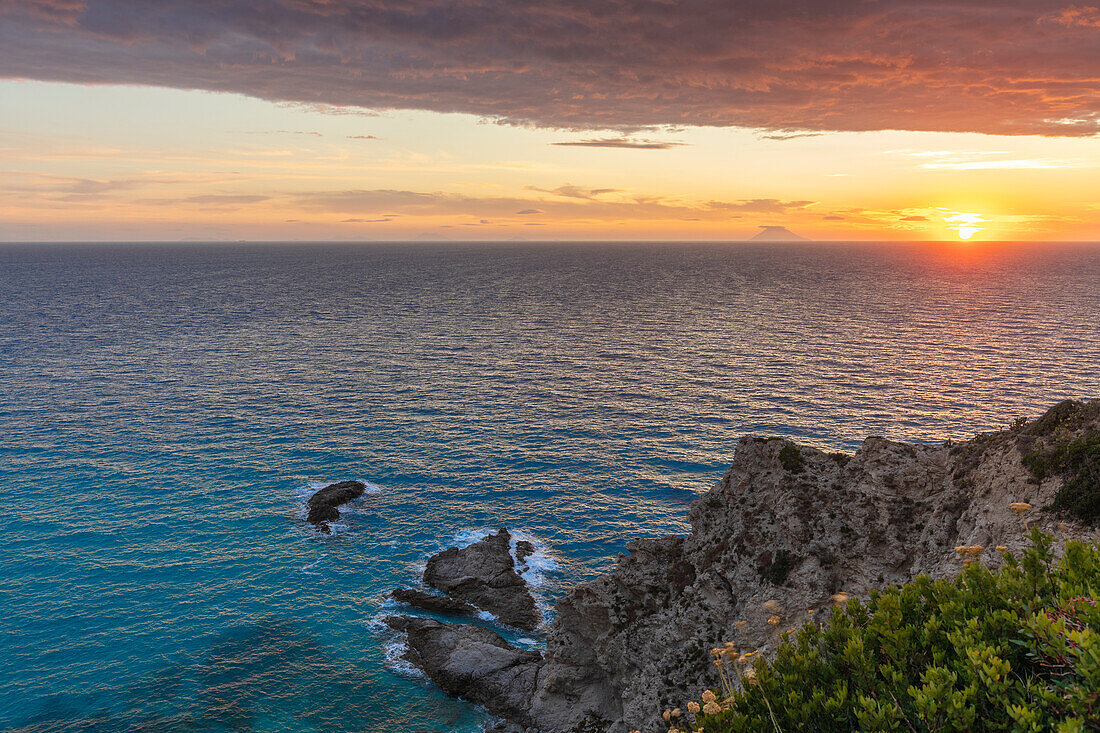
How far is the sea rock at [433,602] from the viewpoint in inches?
1972

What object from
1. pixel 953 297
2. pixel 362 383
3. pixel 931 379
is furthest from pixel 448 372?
pixel 953 297

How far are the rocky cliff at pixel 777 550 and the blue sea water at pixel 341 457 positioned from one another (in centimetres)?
1097

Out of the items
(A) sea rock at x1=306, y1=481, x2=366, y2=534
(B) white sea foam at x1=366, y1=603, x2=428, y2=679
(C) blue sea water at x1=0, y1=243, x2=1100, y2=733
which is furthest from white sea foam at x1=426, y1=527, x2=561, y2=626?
(A) sea rock at x1=306, y1=481, x2=366, y2=534

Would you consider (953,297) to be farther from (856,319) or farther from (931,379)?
(931,379)

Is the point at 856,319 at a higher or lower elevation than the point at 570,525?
higher

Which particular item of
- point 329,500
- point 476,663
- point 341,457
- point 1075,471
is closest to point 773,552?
point 1075,471

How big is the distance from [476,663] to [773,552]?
2322cm

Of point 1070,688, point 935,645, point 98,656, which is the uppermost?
point 1070,688

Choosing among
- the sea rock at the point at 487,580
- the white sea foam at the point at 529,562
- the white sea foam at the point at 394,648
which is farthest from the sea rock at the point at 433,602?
the white sea foam at the point at 394,648

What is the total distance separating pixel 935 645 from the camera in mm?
12836

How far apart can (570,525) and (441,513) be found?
13.8 meters

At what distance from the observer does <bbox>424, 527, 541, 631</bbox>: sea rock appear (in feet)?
165

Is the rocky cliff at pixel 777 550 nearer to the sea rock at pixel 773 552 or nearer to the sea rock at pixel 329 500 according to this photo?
the sea rock at pixel 773 552

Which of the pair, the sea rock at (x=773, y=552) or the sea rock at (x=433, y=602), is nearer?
the sea rock at (x=773, y=552)
